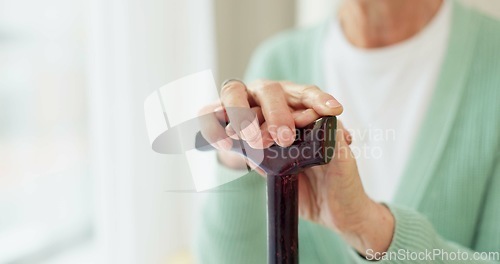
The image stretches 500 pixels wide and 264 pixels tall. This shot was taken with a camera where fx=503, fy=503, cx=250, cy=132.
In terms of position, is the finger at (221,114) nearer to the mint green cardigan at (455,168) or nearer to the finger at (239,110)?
the finger at (239,110)

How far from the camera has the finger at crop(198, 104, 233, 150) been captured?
0.33 meters

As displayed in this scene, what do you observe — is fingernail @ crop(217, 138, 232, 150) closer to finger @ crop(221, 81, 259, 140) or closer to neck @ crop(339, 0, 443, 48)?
finger @ crop(221, 81, 259, 140)

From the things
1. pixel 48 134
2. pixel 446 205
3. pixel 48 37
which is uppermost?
pixel 48 37

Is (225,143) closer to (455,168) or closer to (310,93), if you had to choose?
(310,93)

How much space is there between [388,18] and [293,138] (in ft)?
1.16

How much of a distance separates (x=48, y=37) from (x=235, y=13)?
386mm

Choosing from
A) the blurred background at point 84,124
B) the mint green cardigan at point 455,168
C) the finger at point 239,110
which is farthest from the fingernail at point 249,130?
the blurred background at point 84,124

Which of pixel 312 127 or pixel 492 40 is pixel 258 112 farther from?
pixel 492 40

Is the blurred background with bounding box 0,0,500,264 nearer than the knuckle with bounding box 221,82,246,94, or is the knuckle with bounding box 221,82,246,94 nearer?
the knuckle with bounding box 221,82,246,94

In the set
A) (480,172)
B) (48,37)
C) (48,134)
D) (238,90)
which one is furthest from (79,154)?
(480,172)

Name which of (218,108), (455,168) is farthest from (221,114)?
(455,168)

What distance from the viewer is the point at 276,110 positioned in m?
0.32

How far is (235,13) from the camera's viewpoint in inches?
37.8
